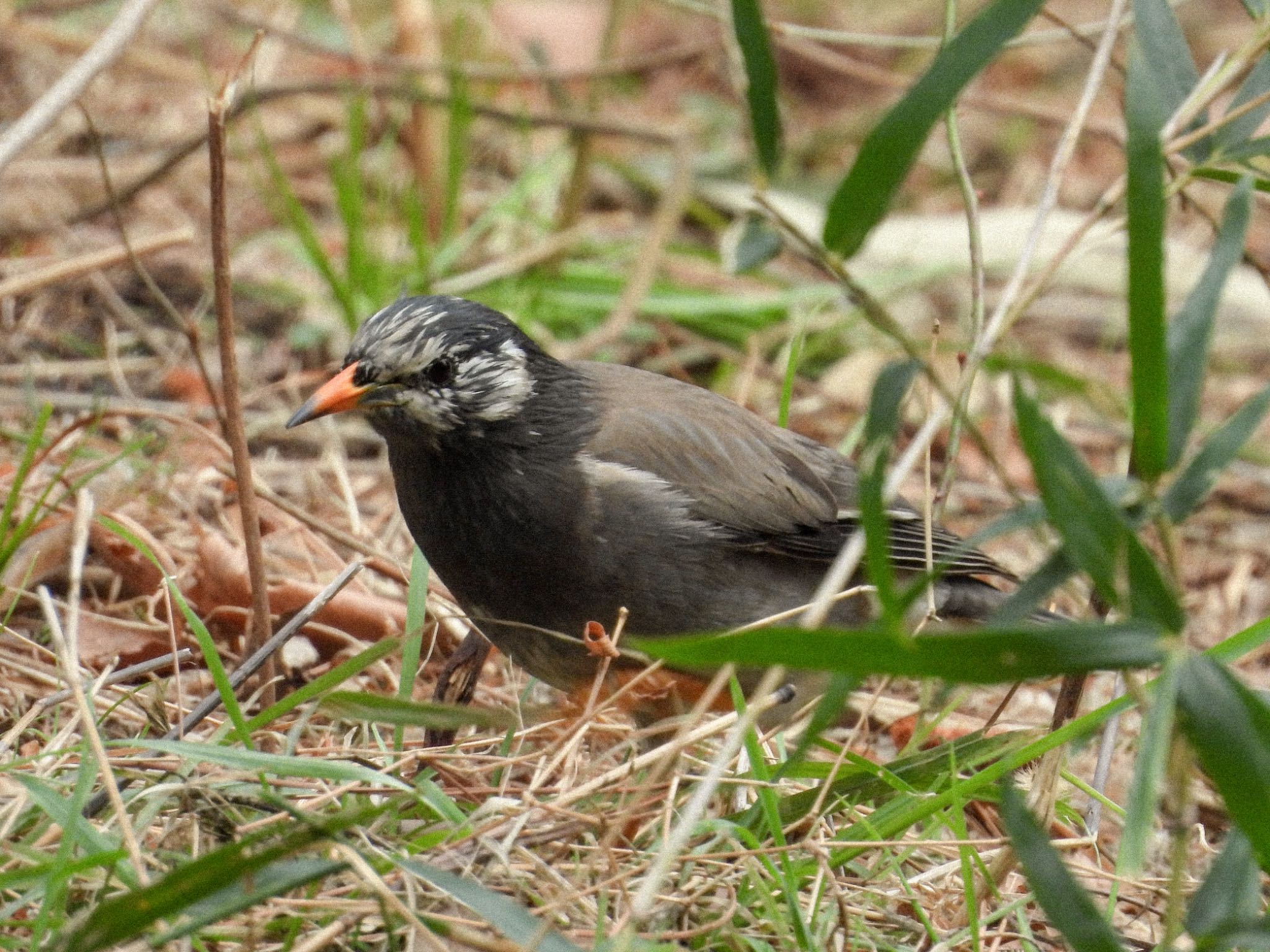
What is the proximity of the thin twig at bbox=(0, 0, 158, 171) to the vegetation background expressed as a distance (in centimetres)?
2

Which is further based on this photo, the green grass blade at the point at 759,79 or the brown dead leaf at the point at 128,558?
the brown dead leaf at the point at 128,558

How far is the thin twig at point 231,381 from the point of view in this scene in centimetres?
290

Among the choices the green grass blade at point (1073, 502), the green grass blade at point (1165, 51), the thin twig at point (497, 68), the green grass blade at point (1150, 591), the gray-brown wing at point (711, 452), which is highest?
the green grass blade at point (1165, 51)

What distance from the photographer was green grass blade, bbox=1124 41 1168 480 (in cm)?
196

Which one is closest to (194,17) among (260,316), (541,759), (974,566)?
(260,316)

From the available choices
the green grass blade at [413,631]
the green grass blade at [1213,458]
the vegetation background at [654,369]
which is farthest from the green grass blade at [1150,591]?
the green grass blade at [413,631]

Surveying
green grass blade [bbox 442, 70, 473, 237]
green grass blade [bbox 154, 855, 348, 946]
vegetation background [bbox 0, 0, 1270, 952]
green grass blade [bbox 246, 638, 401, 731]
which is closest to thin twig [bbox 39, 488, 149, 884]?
vegetation background [bbox 0, 0, 1270, 952]

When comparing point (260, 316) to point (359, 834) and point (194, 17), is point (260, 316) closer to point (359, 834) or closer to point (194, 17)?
point (194, 17)

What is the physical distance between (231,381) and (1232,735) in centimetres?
208

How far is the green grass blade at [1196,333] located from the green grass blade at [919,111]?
1.28 feet

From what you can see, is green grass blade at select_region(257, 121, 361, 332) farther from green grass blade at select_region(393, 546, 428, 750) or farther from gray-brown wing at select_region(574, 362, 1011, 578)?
green grass blade at select_region(393, 546, 428, 750)

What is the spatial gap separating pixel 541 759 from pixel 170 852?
2.56ft

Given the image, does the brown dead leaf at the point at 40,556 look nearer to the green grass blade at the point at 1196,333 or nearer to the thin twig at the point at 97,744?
the thin twig at the point at 97,744

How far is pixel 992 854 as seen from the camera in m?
3.15
